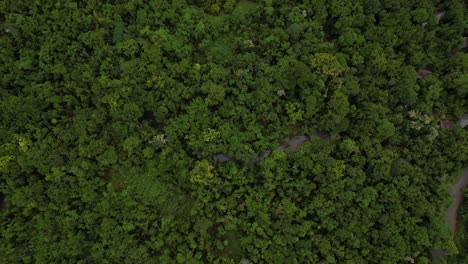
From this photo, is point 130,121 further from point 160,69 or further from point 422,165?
point 422,165

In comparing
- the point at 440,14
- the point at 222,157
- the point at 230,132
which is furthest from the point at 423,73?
the point at 222,157

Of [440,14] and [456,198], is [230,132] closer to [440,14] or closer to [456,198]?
[456,198]

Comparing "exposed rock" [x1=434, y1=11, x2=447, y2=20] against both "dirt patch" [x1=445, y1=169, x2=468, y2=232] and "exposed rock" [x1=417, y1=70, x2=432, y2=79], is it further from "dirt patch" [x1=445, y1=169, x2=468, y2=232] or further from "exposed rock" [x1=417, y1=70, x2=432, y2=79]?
"dirt patch" [x1=445, y1=169, x2=468, y2=232]

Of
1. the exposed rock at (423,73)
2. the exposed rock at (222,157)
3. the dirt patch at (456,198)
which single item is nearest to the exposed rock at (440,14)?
the exposed rock at (423,73)

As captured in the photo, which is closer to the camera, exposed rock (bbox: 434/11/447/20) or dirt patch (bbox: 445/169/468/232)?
dirt patch (bbox: 445/169/468/232)

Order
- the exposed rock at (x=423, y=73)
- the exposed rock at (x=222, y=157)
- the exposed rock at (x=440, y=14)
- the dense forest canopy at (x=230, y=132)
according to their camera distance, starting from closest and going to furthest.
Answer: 1. the dense forest canopy at (x=230, y=132)
2. the exposed rock at (x=222, y=157)
3. the exposed rock at (x=423, y=73)
4. the exposed rock at (x=440, y=14)

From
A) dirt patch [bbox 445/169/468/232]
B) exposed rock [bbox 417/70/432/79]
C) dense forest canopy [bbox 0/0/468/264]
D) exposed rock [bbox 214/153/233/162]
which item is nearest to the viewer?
dense forest canopy [bbox 0/0/468/264]

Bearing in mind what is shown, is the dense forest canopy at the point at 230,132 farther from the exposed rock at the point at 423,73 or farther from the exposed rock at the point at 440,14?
the exposed rock at the point at 440,14

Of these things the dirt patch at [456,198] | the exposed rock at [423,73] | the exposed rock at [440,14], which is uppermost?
the exposed rock at [440,14]

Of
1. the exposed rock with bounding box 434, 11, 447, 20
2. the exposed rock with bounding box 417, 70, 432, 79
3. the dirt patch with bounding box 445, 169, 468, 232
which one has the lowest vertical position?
the dirt patch with bounding box 445, 169, 468, 232

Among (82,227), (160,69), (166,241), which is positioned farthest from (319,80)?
(82,227)

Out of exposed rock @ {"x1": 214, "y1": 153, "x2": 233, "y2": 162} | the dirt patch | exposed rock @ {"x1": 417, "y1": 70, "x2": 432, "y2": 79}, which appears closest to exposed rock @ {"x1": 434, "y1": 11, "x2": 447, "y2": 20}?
exposed rock @ {"x1": 417, "y1": 70, "x2": 432, "y2": 79}
